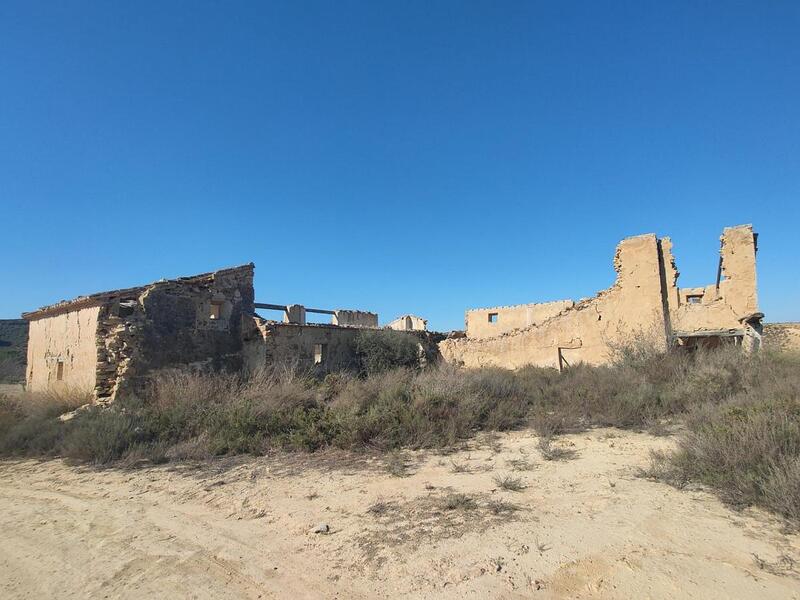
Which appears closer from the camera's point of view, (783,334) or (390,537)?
(390,537)

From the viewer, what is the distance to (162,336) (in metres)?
13.5

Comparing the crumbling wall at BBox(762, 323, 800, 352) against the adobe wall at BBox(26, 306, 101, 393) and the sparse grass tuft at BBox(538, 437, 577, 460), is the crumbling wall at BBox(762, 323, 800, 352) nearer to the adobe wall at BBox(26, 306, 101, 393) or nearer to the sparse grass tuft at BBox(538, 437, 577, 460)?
the sparse grass tuft at BBox(538, 437, 577, 460)

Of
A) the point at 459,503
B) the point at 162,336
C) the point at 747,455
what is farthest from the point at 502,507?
the point at 162,336

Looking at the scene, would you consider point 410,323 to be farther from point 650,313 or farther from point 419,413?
point 419,413

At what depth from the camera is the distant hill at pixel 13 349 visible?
23864 millimetres

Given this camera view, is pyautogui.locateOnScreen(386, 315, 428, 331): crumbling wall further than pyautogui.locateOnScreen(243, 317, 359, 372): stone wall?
Yes

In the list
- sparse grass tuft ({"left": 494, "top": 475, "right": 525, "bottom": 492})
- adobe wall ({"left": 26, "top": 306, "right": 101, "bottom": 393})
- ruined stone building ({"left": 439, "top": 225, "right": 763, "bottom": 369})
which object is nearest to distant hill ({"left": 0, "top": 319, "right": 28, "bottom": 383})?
adobe wall ({"left": 26, "top": 306, "right": 101, "bottom": 393})

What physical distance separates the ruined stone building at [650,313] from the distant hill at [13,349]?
2329 centimetres

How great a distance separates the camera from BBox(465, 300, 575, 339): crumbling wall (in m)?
23.1

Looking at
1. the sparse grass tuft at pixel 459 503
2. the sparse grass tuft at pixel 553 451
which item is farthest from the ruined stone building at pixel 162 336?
the sparse grass tuft at pixel 459 503

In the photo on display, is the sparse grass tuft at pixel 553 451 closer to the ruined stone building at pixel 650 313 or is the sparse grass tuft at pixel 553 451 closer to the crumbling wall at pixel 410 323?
the ruined stone building at pixel 650 313

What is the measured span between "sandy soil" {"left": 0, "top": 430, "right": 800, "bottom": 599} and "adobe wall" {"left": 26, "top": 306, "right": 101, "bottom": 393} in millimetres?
6733

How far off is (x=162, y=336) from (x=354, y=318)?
1185 cm

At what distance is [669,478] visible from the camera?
555 cm
